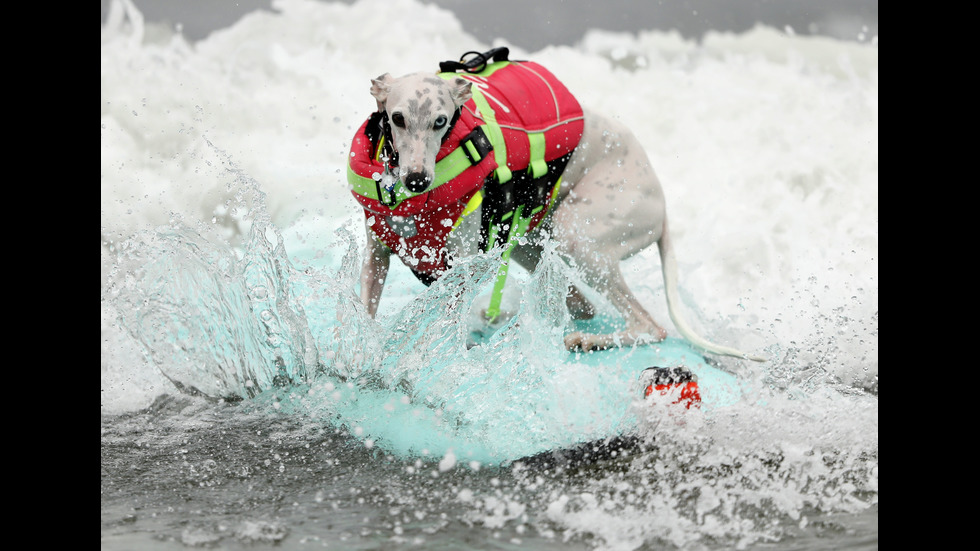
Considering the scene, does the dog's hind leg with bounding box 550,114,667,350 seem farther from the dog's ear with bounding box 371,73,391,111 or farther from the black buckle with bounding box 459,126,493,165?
the dog's ear with bounding box 371,73,391,111

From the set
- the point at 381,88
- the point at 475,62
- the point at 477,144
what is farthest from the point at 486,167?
the point at 475,62

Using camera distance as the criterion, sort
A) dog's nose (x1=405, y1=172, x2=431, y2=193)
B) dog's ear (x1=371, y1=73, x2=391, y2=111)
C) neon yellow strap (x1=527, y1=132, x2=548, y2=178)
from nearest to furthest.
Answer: dog's nose (x1=405, y1=172, x2=431, y2=193), dog's ear (x1=371, y1=73, x2=391, y2=111), neon yellow strap (x1=527, y1=132, x2=548, y2=178)

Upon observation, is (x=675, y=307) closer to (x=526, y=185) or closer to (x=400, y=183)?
(x=526, y=185)

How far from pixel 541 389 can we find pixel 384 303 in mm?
1328

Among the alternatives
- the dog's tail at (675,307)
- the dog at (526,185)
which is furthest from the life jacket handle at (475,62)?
the dog's tail at (675,307)

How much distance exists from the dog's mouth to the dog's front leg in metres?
0.47

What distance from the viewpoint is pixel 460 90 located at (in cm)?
256

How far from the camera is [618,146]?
309cm

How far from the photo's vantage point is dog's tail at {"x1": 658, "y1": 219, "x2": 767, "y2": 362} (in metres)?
2.98

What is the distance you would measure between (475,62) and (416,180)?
2.57 feet

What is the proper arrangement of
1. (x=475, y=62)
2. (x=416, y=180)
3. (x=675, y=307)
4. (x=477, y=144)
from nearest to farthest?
(x=416, y=180), (x=477, y=144), (x=475, y=62), (x=675, y=307)

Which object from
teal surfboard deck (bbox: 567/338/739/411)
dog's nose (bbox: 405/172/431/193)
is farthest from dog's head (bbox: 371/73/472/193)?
Answer: teal surfboard deck (bbox: 567/338/739/411)

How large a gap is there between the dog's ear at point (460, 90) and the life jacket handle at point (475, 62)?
36cm

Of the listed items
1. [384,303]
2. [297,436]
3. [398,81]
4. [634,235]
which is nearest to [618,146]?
[634,235]
